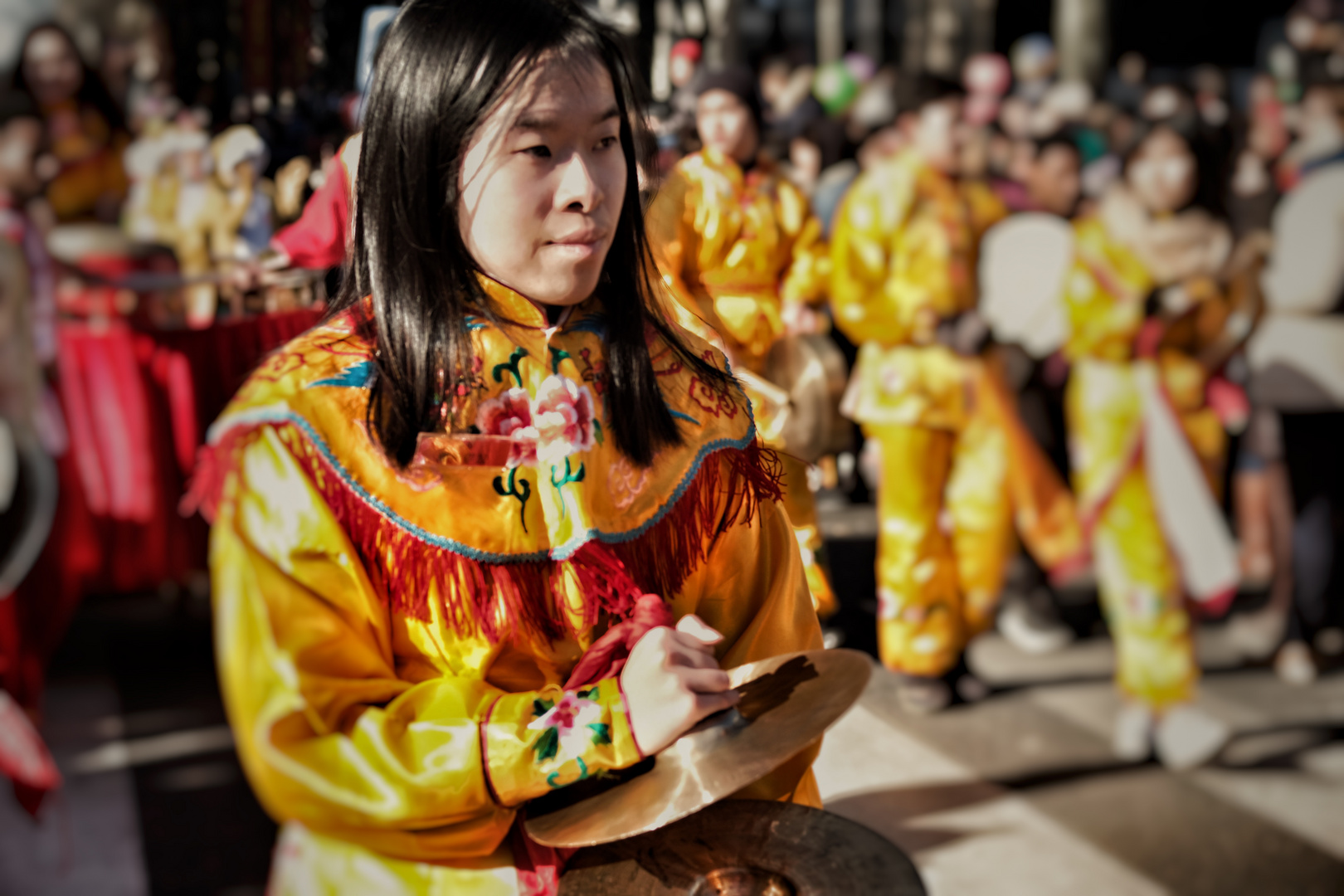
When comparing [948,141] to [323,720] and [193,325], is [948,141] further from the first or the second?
[323,720]

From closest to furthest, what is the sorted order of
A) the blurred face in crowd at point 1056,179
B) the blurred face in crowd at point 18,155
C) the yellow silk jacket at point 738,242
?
the yellow silk jacket at point 738,242
the blurred face in crowd at point 18,155
the blurred face in crowd at point 1056,179

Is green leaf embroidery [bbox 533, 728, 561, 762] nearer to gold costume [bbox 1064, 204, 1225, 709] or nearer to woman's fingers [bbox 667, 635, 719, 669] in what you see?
woman's fingers [bbox 667, 635, 719, 669]

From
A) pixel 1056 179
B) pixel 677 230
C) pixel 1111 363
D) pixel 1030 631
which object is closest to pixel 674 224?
pixel 677 230

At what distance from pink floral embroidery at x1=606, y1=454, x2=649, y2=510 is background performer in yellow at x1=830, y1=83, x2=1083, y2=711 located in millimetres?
1980

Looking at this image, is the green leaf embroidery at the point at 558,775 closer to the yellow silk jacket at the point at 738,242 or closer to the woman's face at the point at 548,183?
the woman's face at the point at 548,183

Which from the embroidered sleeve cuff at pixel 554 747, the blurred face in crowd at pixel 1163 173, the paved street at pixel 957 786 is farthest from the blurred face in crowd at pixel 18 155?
the blurred face in crowd at pixel 1163 173

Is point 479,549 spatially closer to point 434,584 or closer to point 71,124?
point 434,584

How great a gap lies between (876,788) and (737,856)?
101cm

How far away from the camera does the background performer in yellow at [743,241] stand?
1706 millimetres

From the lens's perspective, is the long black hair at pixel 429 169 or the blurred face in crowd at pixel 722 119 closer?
the long black hair at pixel 429 169

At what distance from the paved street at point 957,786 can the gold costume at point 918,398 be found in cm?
15

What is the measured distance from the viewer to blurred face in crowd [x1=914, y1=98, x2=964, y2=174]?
115 inches

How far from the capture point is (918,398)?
9.58 feet

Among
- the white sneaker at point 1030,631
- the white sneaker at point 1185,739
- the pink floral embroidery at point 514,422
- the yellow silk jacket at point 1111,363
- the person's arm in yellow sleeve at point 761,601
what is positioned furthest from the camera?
the white sneaker at point 1030,631
